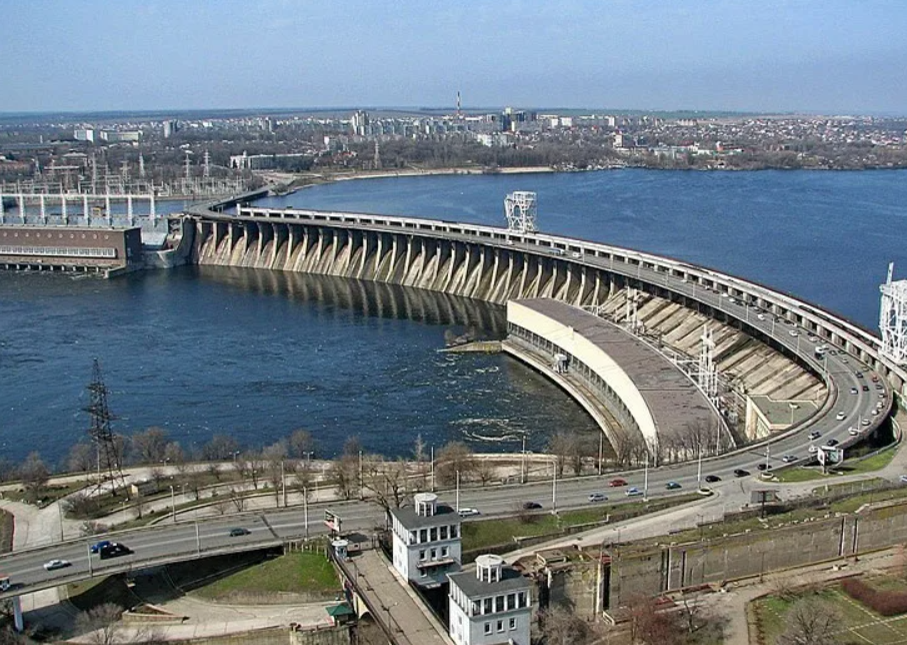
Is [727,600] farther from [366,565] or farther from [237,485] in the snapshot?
[237,485]

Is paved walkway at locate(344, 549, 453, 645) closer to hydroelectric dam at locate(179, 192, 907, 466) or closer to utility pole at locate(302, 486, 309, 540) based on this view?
utility pole at locate(302, 486, 309, 540)

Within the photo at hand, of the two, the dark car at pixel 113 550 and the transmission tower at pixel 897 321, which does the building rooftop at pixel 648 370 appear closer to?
the transmission tower at pixel 897 321

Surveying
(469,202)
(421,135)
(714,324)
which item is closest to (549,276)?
(714,324)

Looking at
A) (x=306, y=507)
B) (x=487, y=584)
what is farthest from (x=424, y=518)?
(x=306, y=507)

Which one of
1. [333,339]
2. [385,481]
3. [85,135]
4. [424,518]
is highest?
[85,135]

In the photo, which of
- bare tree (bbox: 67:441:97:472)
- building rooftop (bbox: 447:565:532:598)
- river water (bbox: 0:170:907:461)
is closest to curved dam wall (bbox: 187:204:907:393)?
river water (bbox: 0:170:907:461)

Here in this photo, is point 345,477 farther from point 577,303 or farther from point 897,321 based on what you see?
point 577,303
